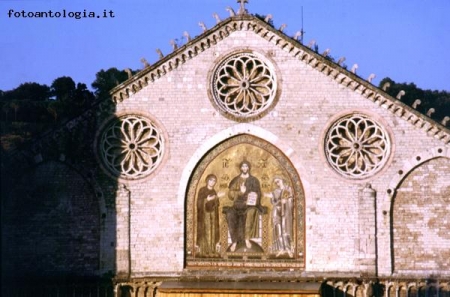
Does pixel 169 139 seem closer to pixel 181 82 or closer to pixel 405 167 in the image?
pixel 181 82

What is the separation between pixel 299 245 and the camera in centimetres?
2834

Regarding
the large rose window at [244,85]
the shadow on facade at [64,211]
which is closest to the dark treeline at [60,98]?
the shadow on facade at [64,211]

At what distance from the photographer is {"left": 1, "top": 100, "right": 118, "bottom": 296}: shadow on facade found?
94.3 feet

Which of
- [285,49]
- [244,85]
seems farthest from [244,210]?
[285,49]

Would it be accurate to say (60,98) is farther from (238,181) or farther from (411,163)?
(411,163)

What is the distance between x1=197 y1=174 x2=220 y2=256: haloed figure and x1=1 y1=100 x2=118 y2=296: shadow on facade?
9.05 ft

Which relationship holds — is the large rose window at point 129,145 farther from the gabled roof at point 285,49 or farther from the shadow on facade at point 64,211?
the gabled roof at point 285,49

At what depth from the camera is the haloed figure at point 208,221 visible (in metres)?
28.7

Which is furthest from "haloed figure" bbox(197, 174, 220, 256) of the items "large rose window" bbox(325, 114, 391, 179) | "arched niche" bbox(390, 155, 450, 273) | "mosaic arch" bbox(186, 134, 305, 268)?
"arched niche" bbox(390, 155, 450, 273)

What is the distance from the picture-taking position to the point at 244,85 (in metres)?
29.1

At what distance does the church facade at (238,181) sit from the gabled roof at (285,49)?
1.7 inches

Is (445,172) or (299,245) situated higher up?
(445,172)

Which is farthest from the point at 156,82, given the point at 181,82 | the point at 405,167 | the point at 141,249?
the point at 405,167

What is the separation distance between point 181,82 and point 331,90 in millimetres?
4845
